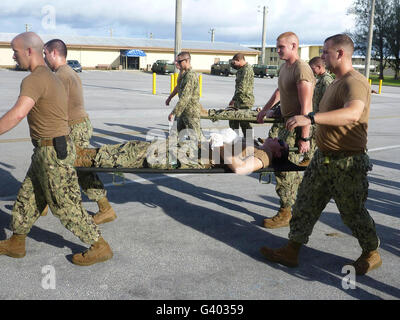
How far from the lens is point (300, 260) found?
4.19 metres

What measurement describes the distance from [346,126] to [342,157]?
263 millimetres

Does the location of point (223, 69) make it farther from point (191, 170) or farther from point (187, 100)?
point (191, 170)

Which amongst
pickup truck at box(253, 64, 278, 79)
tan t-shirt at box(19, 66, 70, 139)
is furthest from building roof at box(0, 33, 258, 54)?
tan t-shirt at box(19, 66, 70, 139)

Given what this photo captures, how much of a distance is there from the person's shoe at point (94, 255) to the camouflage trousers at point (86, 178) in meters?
1.16

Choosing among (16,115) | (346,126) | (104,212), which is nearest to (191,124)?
(104,212)

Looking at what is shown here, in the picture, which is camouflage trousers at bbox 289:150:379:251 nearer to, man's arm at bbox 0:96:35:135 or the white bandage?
the white bandage

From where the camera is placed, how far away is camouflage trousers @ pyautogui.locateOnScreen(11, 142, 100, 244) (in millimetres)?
3730

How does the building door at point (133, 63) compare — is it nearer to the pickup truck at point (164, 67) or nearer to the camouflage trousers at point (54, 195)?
the pickup truck at point (164, 67)

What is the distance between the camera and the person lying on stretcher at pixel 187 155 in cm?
444

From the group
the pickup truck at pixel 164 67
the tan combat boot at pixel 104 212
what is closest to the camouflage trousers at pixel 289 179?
the tan combat boot at pixel 104 212

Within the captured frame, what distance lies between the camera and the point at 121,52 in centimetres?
6044

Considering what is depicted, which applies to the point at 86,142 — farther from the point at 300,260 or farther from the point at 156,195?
the point at 300,260

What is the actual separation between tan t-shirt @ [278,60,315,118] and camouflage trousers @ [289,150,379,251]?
3.67 feet
